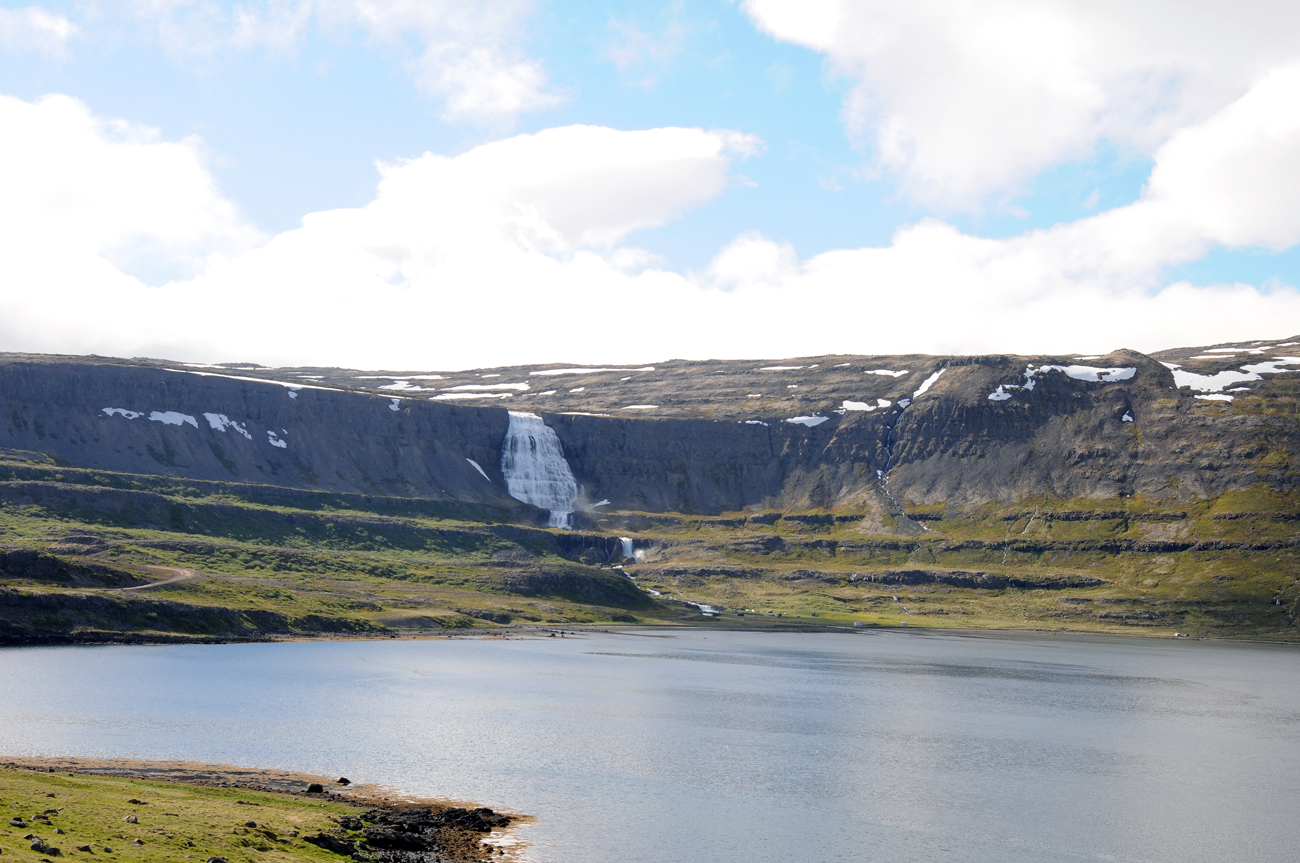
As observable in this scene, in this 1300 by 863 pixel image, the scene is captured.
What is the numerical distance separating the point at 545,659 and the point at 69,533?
87604mm

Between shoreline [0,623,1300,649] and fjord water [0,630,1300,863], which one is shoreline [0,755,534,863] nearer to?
fjord water [0,630,1300,863]

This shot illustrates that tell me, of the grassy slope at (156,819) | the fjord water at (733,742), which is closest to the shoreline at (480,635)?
the fjord water at (733,742)

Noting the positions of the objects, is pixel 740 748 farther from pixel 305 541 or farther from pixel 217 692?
pixel 305 541

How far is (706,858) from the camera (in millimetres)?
44969

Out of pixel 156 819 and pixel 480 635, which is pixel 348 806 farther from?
pixel 480 635

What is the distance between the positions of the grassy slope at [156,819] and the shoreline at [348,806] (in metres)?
0.27

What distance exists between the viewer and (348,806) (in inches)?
1876

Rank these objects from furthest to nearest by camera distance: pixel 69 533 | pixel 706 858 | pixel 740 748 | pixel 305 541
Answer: pixel 305 541 → pixel 69 533 → pixel 740 748 → pixel 706 858

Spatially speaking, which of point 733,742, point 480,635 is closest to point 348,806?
point 733,742

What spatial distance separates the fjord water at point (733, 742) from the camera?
51.0 metres

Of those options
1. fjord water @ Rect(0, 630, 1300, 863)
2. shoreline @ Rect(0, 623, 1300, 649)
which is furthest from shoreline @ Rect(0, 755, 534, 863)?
shoreline @ Rect(0, 623, 1300, 649)

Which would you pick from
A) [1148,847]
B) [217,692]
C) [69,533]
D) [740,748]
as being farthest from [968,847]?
[69,533]

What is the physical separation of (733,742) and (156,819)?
43.5 meters

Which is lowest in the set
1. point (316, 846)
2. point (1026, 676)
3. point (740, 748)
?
point (1026, 676)
